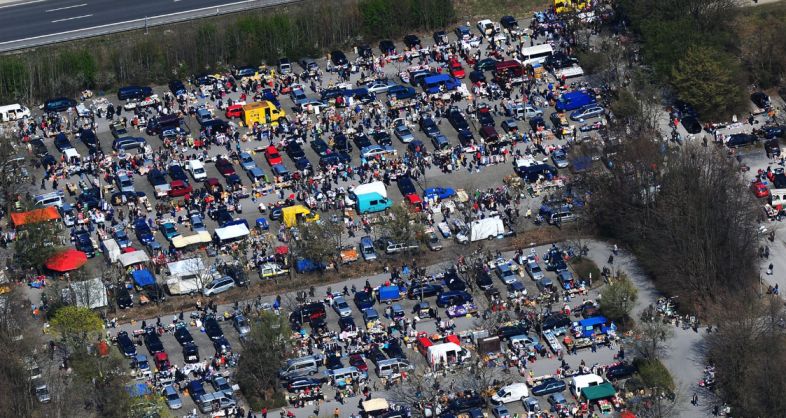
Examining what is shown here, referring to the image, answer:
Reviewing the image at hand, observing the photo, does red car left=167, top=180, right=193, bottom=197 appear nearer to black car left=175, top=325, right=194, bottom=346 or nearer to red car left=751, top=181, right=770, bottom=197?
black car left=175, top=325, right=194, bottom=346

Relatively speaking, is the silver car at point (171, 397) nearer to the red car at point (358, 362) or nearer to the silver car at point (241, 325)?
the silver car at point (241, 325)

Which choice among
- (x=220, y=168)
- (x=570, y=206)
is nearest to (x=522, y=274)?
(x=570, y=206)

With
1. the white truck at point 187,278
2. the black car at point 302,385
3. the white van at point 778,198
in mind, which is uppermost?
the white truck at point 187,278

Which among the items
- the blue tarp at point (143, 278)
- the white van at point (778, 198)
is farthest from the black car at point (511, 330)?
the white van at point (778, 198)

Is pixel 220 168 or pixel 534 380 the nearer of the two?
pixel 534 380

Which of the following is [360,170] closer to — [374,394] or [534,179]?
[534,179]

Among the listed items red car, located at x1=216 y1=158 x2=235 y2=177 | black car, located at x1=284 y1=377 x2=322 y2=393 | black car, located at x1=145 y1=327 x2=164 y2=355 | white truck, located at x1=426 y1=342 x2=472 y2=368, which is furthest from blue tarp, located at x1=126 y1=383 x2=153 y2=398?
red car, located at x1=216 y1=158 x2=235 y2=177

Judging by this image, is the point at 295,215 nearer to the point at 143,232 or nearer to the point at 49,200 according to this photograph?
the point at 143,232
